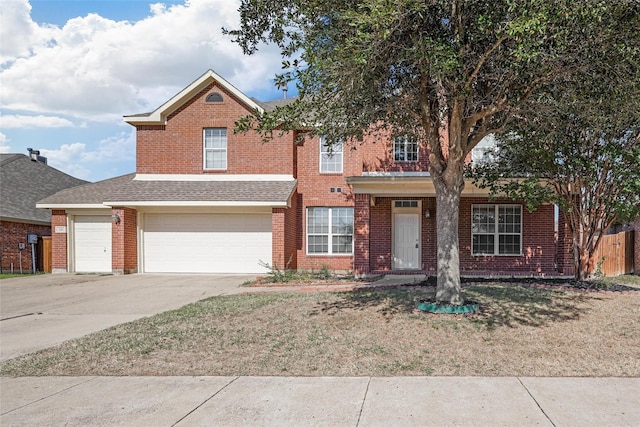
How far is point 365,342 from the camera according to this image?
6.74m

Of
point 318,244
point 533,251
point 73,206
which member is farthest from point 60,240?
point 533,251

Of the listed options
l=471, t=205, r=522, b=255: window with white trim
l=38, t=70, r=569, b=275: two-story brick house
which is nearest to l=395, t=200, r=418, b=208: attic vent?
l=38, t=70, r=569, b=275: two-story brick house

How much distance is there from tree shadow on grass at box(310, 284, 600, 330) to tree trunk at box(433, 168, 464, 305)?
47 centimetres

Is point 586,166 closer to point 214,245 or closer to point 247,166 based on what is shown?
point 247,166

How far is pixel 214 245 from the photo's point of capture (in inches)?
705

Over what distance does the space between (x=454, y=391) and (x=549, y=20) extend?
182 inches

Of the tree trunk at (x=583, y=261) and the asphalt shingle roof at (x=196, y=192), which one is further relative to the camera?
the asphalt shingle roof at (x=196, y=192)

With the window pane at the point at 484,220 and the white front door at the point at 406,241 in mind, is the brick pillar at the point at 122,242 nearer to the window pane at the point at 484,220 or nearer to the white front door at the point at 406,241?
the white front door at the point at 406,241

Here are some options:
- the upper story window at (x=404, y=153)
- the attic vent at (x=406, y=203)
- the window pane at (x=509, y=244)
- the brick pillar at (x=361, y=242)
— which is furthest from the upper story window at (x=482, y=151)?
the brick pillar at (x=361, y=242)

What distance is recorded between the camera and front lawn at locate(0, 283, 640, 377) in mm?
5887

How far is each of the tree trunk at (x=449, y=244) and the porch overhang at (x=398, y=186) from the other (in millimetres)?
6369

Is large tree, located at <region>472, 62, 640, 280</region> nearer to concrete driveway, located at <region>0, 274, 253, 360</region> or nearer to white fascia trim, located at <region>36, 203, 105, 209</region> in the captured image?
concrete driveway, located at <region>0, 274, 253, 360</region>

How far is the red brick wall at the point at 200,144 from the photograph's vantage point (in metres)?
17.9

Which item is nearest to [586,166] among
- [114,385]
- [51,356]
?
[114,385]
